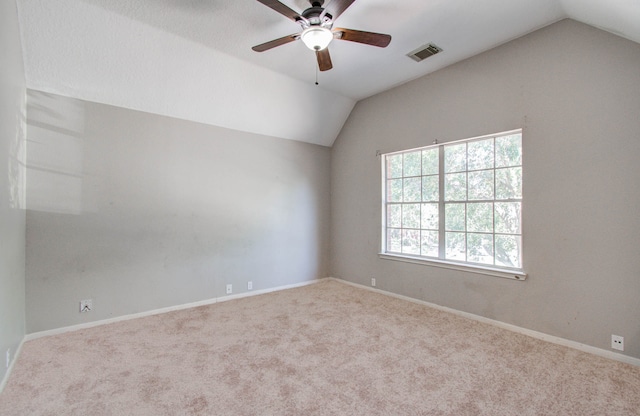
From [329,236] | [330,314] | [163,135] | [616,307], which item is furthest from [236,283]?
[616,307]

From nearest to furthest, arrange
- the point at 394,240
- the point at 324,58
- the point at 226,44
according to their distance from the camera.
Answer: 1. the point at 324,58
2. the point at 226,44
3. the point at 394,240

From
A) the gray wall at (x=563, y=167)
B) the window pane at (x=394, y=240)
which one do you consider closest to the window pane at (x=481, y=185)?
the gray wall at (x=563, y=167)

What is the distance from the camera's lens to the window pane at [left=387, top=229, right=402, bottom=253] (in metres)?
4.37

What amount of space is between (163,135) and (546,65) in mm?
4290

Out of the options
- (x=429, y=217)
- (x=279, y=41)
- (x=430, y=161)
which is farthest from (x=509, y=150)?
(x=279, y=41)

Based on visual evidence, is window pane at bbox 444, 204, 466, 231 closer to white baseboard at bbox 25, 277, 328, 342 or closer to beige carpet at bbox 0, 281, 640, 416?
beige carpet at bbox 0, 281, 640, 416

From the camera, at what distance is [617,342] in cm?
248

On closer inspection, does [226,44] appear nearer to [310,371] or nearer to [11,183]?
[11,183]

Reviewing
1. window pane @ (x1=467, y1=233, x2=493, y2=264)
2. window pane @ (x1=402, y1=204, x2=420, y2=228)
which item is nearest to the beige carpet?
window pane @ (x1=467, y1=233, x2=493, y2=264)

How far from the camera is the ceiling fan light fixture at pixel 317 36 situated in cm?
223

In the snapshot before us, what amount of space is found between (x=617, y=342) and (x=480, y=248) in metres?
1.33

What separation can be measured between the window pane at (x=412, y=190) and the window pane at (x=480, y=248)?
0.89m

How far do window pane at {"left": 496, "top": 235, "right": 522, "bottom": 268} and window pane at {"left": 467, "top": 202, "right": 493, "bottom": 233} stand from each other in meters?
0.17

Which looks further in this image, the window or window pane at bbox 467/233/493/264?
window pane at bbox 467/233/493/264
